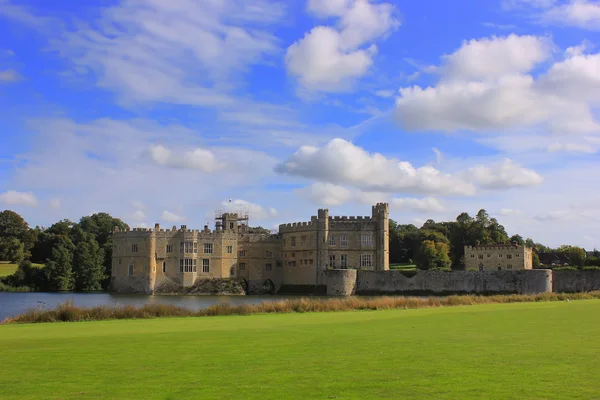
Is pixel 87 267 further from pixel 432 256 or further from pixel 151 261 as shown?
pixel 432 256

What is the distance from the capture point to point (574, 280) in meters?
52.3

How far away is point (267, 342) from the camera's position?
1358 cm

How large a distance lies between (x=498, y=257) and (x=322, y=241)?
23.5 m

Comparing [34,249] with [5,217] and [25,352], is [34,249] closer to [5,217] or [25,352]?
[5,217]

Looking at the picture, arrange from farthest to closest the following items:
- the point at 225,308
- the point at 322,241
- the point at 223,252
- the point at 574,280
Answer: the point at 223,252, the point at 322,241, the point at 574,280, the point at 225,308

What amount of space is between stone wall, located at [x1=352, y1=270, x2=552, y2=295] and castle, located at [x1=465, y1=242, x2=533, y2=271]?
18.3 m

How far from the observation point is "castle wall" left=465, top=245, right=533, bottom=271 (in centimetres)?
7050

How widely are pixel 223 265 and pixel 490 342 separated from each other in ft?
162

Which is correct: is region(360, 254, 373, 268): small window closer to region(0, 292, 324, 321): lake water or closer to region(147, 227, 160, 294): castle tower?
region(0, 292, 324, 321): lake water

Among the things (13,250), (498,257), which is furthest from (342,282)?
(13,250)

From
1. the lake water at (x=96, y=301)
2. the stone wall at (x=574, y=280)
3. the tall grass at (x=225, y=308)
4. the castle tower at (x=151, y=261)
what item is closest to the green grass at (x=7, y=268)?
the castle tower at (x=151, y=261)

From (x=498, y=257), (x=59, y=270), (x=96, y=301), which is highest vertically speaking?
(x=498, y=257)

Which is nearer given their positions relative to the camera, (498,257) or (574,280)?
(574,280)

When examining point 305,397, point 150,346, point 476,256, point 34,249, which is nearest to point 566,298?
point 150,346
